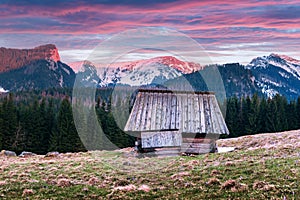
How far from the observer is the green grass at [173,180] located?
53.3 ft

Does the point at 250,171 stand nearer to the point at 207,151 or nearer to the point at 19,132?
the point at 207,151

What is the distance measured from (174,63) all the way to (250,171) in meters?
12.4

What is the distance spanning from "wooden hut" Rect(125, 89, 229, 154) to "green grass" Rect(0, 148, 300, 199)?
24.4 ft

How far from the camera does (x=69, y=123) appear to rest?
7275cm

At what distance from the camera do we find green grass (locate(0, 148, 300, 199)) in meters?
16.2

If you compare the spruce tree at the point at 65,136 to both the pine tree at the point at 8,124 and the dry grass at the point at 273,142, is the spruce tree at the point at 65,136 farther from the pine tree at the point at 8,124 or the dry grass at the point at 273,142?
the dry grass at the point at 273,142

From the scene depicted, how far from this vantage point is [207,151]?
3497 cm

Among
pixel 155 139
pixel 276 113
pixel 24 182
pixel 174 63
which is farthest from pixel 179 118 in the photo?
pixel 276 113

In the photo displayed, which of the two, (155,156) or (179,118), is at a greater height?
(179,118)

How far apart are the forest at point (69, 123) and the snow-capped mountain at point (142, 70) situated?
4526 cm

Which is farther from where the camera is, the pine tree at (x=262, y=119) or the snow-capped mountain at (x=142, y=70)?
the pine tree at (x=262, y=119)

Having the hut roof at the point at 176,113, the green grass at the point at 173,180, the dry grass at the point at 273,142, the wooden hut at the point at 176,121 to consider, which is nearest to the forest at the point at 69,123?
the dry grass at the point at 273,142

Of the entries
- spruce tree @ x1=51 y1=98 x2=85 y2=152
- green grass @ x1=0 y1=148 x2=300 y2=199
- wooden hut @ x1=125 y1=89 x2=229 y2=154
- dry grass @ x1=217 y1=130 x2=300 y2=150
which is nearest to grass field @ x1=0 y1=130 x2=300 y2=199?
green grass @ x1=0 y1=148 x2=300 y2=199

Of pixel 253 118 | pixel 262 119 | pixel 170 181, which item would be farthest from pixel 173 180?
pixel 262 119
